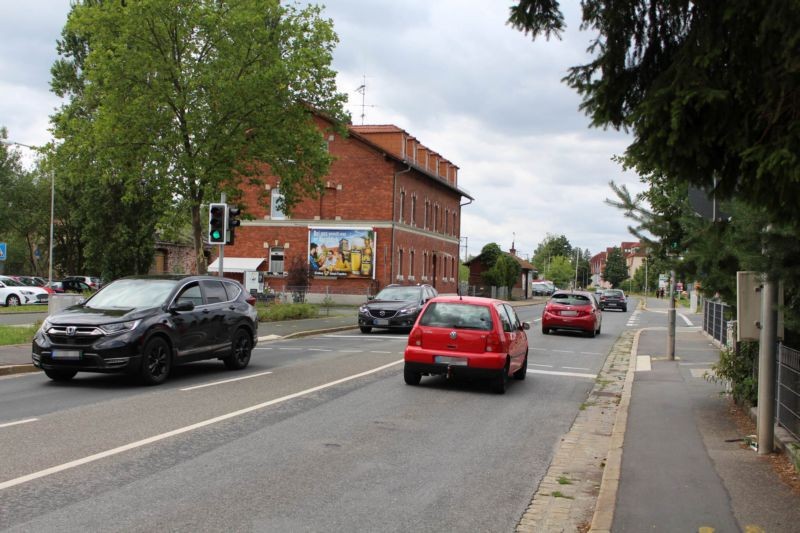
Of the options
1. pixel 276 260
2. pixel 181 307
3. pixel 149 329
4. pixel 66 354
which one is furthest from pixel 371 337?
pixel 276 260

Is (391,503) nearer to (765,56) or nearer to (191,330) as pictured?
(765,56)

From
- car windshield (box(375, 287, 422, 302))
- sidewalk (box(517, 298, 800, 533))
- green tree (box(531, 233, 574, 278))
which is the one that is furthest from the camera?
green tree (box(531, 233, 574, 278))

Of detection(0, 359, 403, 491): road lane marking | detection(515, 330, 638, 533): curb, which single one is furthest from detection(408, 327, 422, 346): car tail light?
detection(515, 330, 638, 533): curb

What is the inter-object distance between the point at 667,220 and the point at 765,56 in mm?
5540

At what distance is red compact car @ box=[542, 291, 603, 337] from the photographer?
26188 mm

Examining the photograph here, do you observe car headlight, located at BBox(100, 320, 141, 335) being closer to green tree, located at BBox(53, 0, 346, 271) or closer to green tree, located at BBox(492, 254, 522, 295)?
green tree, located at BBox(53, 0, 346, 271)

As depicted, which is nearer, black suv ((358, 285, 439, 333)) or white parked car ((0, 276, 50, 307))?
black suv ((358, 285, 439, 333))

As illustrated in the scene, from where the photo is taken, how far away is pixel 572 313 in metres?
26.3

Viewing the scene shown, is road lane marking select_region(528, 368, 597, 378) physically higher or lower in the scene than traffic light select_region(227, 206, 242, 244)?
lower

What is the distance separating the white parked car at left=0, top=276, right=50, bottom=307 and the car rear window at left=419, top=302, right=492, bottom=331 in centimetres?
3310

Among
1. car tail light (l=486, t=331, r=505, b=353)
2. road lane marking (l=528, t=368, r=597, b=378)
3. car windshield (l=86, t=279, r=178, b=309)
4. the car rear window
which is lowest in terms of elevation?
road lane marking (l=528, t=368, r=597, b=378)

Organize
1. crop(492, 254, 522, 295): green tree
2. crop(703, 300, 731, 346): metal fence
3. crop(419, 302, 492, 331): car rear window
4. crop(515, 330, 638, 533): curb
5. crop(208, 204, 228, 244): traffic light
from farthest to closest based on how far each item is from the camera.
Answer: crop(492, 254, 522, 295): green tree → crop(703, 300, 731, 346): metal fence → crop(208, 204, 228, 244): traffic light → crop(419, 302, 492, 331): car rear window → crop(515, 330, 638, 533): curb

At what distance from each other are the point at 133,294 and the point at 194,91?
46.5ft

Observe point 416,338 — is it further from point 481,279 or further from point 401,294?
point 481,279
